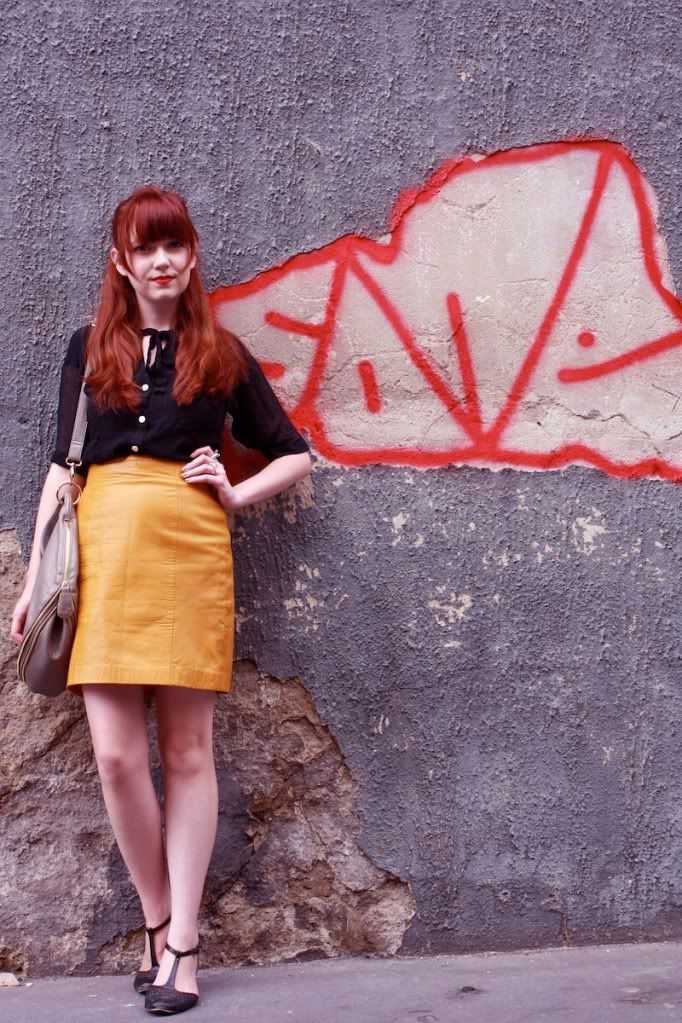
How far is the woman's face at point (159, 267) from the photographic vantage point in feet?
8.52

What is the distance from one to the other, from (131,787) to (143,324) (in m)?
1.03

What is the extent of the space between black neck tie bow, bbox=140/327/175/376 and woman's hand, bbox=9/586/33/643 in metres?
0.57

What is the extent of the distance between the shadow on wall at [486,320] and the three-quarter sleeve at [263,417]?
0.17 m

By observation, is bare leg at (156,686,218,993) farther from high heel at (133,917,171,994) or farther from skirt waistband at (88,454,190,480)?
skirt waistband at (88,454,190,480)

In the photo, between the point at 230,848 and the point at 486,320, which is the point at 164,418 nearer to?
the point at 486,320

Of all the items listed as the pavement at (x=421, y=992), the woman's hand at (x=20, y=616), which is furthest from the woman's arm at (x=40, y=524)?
the pavement at (x=421, y=992)

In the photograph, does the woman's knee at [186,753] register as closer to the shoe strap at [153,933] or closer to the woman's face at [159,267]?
the shoe strap at [153,933]

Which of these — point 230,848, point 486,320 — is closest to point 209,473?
point 486,320

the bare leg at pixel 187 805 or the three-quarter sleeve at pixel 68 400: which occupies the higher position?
the three-quarter sleeve at pixel 68 400

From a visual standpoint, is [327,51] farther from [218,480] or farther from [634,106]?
[218,480]

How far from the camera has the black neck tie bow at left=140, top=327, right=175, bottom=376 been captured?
2.62 m

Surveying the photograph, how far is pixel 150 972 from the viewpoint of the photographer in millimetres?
2693

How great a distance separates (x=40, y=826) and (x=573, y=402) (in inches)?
65.5

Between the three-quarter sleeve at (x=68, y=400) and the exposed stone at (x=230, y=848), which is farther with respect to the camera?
the exposed stone at (x=230, y=848)
